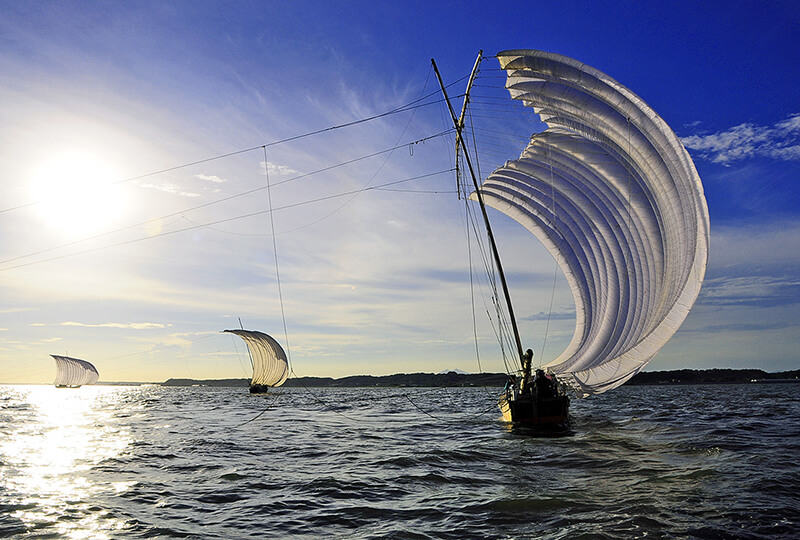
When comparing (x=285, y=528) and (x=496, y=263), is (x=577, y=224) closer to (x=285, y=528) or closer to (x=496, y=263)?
A: (x=496, y=263)

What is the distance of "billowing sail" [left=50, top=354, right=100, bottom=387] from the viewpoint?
138625 millimetres

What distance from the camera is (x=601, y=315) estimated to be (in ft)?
91.1

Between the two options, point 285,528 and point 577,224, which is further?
point 577,224

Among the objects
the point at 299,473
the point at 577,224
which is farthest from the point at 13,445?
the point at 577,224

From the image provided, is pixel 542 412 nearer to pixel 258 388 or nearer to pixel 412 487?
pixel 412 487

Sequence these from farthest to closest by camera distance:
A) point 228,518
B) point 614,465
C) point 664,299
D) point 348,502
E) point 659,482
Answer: point 664,299, point 614,465, point 659,482, point 348,502, point 228,518

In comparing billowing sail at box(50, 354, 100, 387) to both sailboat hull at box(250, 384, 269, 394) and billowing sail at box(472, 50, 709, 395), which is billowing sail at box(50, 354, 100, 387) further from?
billowing sail at box(472, 50, 709, 395)

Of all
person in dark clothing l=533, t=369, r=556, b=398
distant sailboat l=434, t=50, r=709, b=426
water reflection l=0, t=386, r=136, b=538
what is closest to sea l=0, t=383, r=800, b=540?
water reflection l=0, t=386, r=136, b=538

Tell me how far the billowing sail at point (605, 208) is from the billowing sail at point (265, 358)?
53522 millimetres

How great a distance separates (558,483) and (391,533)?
5.46 metres

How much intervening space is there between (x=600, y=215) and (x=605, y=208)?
0.69m

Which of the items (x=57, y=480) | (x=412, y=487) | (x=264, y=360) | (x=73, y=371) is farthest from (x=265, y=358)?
(x=73, y=371)

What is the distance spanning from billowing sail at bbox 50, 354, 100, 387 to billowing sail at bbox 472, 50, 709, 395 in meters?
145

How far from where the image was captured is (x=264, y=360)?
271 feet
